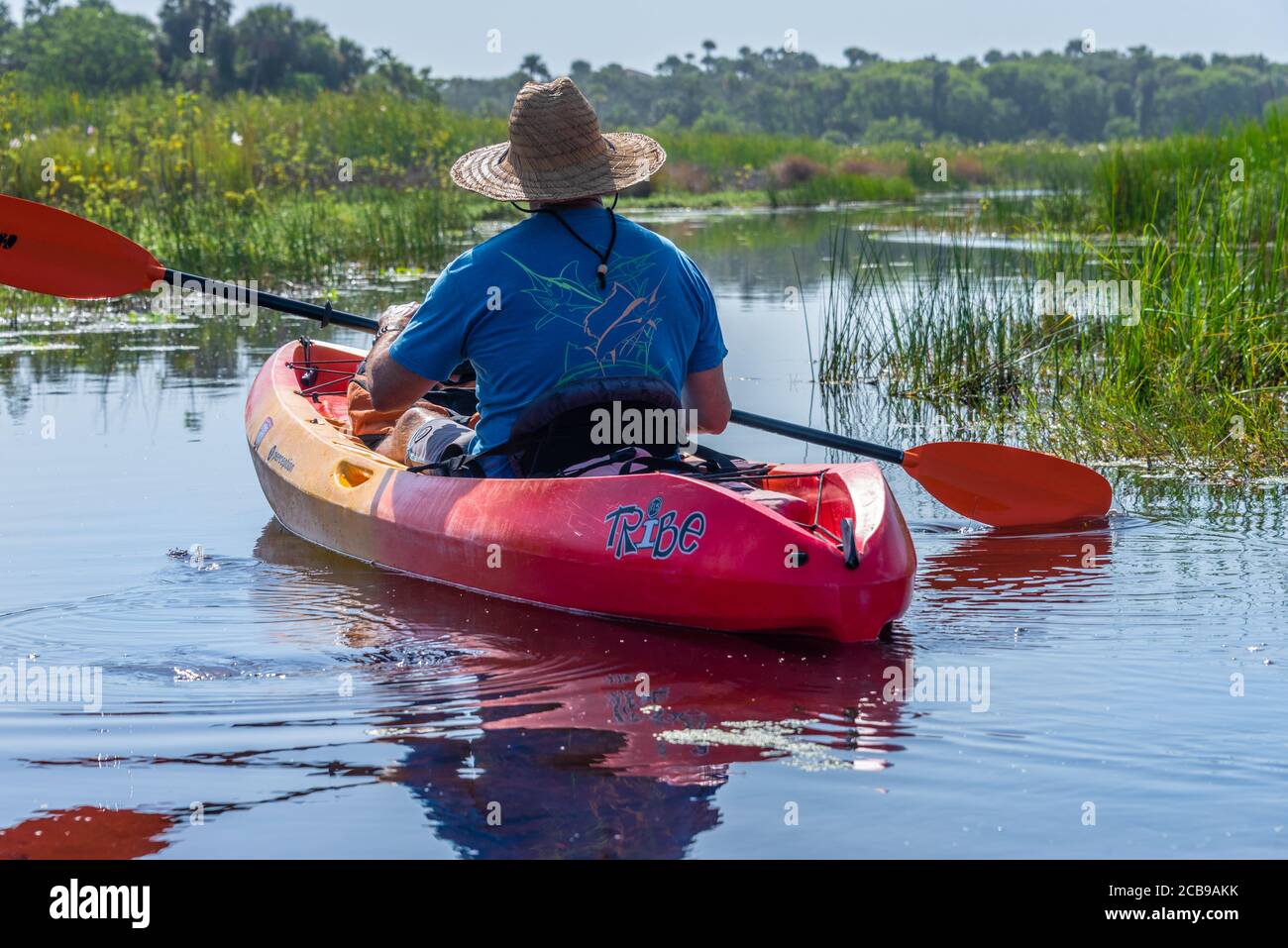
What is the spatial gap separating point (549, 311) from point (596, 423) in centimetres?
35

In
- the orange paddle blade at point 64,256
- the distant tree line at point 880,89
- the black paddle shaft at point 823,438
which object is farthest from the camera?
the distant tree line at point 880,89

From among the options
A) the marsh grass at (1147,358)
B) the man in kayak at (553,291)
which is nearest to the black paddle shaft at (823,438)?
the man in kayak at (553,291)

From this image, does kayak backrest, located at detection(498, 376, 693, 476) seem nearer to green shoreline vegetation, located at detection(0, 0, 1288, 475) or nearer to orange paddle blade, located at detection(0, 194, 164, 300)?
orange paddle blade, located at detection(0, 194, 164, 300)

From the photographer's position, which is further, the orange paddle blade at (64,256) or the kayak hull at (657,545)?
the orange paddle blade at (64,256)

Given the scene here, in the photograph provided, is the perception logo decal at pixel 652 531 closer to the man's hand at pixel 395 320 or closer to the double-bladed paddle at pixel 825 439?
the double-bladed paddle at pixel 825 439

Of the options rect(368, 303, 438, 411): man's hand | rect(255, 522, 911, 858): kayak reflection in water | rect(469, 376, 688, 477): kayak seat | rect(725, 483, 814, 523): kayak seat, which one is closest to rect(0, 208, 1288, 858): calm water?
rect(255, 522, 911, 858): kayak reflection in water

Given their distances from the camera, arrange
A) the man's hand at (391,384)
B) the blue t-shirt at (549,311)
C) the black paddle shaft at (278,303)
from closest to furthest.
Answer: the blue t-shirt at (549,311) < the man's hand at (391,384) < the black paddle shaft at (278,303)

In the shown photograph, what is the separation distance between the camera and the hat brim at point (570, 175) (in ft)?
15.6

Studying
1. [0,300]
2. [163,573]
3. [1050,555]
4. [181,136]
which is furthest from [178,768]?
[181,136]

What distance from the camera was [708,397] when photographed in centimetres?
519

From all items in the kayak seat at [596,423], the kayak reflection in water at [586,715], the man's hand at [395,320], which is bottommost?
the kayak reflection in water at [586,715]

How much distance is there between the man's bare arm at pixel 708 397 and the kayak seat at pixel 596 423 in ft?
0.92

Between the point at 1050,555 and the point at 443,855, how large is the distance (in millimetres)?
3101

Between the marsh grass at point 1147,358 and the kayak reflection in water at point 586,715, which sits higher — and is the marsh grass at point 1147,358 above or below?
above
